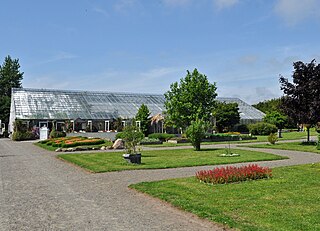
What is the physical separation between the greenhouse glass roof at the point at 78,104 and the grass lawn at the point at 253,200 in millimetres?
45369

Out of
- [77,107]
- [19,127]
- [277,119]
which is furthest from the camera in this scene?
[77,107]

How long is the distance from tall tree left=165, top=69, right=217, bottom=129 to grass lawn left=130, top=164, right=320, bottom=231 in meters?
29.7

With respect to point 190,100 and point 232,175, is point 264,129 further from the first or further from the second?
point 232,175

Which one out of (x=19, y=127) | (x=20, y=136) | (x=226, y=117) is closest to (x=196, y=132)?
(x=20, y=136)

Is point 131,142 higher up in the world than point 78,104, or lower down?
lower down

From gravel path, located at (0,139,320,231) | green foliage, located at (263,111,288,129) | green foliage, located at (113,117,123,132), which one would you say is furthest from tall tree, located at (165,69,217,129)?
gravel path, located at (0,139,320,231)

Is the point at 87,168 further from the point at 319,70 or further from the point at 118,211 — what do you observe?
the point at 319,70

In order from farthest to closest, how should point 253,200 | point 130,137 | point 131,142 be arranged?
point 131,142, point 130,137, point 253,200

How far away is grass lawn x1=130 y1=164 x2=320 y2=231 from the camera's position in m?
6.66

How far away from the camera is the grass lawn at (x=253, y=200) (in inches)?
262

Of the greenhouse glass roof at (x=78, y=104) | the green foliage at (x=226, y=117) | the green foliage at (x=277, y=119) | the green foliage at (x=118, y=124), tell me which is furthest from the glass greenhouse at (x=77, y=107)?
the green foliage at (x=277, y=119)

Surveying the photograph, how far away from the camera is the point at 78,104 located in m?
58.6

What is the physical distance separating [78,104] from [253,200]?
52757mm

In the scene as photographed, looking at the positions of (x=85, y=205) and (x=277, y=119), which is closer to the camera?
(x=85, y=205)
